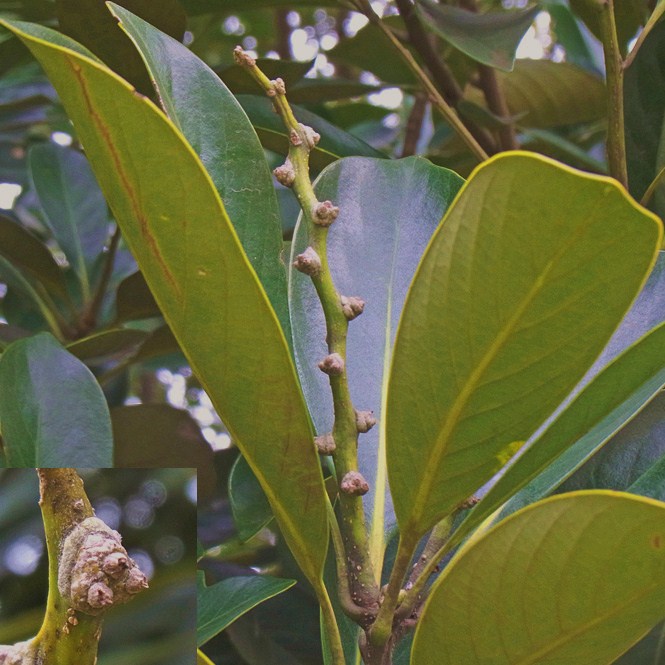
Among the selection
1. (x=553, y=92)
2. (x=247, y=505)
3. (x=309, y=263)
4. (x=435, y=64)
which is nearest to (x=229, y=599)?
(x=247, y=505)

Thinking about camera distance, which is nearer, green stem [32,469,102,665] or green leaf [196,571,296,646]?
green stem [32,469,102,665]

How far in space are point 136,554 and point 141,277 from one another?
61 cm

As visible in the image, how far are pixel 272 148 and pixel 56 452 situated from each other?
0.50m

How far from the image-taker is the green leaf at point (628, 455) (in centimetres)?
66

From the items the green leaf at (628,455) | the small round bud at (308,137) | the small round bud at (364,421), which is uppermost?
the small round bud at (308,137)

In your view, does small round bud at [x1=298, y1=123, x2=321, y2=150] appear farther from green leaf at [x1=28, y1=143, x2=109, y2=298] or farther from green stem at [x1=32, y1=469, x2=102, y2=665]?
green leaf at [x1=28, y1=143, x2=109, y2=298]

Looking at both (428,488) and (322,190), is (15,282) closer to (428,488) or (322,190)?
(322,190)

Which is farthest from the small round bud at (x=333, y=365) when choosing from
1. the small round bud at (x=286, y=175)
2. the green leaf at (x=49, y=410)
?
the green leaf at (x=49, y=410)

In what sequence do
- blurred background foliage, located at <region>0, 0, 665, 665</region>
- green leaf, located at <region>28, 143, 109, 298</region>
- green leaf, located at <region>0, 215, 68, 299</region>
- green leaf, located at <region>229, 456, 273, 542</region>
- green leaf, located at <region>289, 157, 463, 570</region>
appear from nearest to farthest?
blurred background foliage, located at <region>0, 0, 665, 665</region>
green leaf, located at <region>289, 157, 463, 570</region>
green leaf, located at <region>229, 456, 273, 542</region>
green leaf, located at <region>0, 215, 68, 299</region>
green leaf, located at <region>28, 143, 109, 298</region>

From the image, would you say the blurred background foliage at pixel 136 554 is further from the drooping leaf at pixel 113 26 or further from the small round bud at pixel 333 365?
the drooping leaf at pixel 113 26

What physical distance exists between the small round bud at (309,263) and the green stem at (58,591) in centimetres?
16

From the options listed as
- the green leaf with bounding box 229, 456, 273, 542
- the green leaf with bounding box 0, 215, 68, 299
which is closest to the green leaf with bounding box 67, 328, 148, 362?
the green leaf with bounding box 0, 215, 68, 299

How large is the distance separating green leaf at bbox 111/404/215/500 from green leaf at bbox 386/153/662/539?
1.52ft

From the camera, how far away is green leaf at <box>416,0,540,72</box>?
3.01ft
